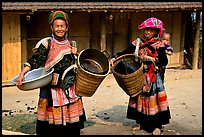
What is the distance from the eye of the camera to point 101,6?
8.98 metres

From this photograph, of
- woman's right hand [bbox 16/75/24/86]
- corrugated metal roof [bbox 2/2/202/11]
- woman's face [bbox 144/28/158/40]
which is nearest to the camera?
woman's right hand [bbox 16/75/24/86]

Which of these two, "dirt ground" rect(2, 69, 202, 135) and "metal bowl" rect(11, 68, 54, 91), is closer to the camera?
"metal bowl" rect(11, 68, 54, 91)

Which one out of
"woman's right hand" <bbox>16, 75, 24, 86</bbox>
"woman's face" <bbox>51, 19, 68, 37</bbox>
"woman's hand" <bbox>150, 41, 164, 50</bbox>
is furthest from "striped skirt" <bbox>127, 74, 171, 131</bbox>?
"woman's right hand" <bbox>16, 75, 24, 86</bbox>

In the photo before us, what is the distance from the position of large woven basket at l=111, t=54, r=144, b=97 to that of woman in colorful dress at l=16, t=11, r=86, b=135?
1.74ft

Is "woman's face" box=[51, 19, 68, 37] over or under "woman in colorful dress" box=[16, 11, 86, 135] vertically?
over

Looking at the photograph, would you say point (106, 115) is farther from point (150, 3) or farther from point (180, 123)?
point (150, 3)

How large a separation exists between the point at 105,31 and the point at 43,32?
1535 mm

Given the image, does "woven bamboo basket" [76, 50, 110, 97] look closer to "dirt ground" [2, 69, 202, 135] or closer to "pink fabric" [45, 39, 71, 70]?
"pink fabric" [45, 39, 71, 70]

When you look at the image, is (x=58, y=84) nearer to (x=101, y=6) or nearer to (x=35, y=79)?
(x=35, y=79)

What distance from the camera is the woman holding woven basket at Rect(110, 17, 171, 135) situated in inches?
180

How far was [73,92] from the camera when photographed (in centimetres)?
414

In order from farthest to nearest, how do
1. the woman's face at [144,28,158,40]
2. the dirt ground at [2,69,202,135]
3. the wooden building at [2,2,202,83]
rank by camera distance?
the wooden building at [2,2,202,83]
the dirt ground at [2,69,202,135]
the woman's face at [144,28,158,40]

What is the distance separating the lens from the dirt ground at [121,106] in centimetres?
529

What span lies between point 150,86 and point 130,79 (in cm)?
46
